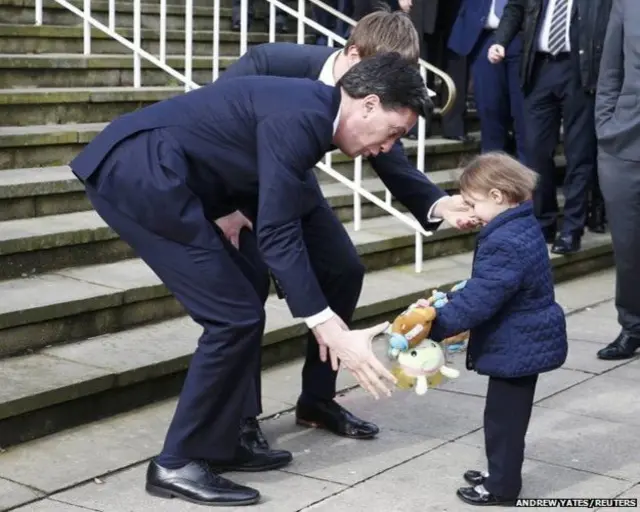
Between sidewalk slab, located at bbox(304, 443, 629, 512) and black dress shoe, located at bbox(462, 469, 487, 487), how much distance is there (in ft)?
0.11

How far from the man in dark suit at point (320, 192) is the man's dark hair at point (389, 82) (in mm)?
495

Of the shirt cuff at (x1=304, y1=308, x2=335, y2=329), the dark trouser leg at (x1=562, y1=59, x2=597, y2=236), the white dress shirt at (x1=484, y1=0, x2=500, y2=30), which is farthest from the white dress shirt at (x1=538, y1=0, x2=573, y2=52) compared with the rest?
the shirt cuff at (x1=304, y1=308, x2=335, y2=329)

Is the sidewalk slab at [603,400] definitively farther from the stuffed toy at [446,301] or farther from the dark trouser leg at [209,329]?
the dark trouser leg at [209,329]

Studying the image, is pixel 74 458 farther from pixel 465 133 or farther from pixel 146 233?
pixel 465 133

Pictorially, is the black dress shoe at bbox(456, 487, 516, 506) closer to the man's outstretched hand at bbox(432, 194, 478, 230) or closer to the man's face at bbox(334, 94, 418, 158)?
the man's outstretched hand at bbox(432, 194, 478, 230)

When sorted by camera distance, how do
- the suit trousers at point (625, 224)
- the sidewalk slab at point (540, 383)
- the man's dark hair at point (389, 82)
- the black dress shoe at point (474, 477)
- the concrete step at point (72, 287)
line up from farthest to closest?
the suit trousers at point (625, 224), the sidewalk slab at point (540, 383), the concrete step at point (72, 287), the black dress shoe at point (474, 477), the man's dark hair at point (389, 82)

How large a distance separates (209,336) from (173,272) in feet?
0.79

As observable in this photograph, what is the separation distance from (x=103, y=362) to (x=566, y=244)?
3828 millimetres

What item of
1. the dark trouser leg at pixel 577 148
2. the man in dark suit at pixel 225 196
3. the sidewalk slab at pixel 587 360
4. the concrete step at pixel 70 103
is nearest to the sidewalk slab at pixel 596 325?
the sidewalk slab at pixel 587 360

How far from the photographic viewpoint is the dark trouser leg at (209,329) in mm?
4223

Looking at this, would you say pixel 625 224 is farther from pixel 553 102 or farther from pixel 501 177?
pixel 501 177

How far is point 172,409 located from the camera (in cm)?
529

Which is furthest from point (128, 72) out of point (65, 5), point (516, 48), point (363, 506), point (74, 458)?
point (363, 506)

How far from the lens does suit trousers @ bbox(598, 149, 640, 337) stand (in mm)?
6086
